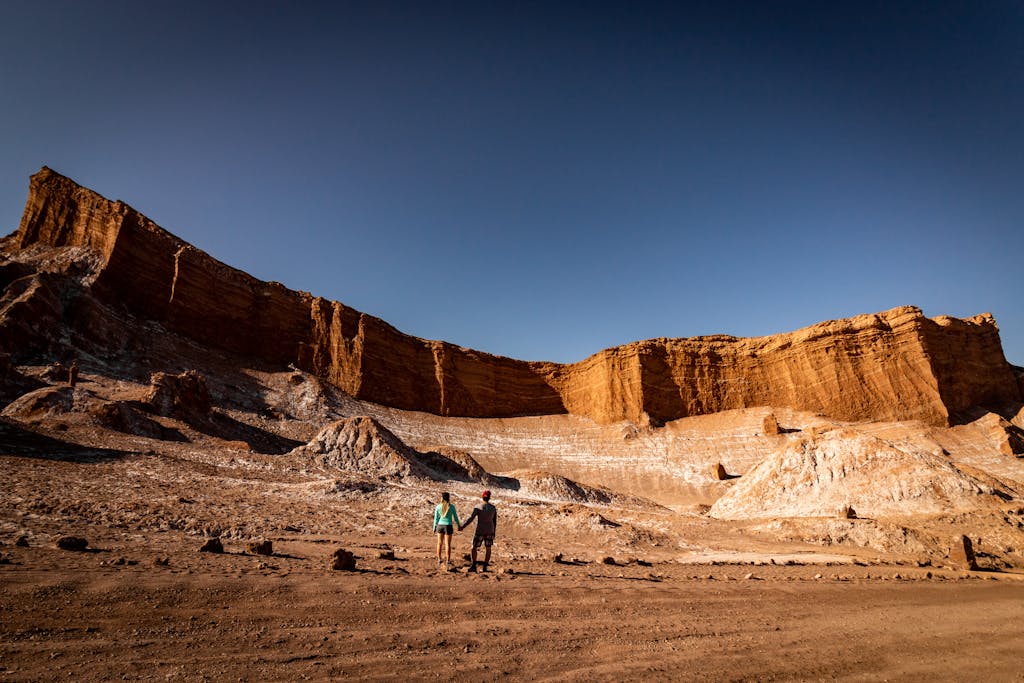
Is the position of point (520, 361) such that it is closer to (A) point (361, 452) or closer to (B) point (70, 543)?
(A) point (361, 452)

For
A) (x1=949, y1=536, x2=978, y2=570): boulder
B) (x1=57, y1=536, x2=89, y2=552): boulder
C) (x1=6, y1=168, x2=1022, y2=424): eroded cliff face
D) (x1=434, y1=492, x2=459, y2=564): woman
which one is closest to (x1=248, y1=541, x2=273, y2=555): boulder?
(x1=57, y1=536, x2=89, y2=552): boulder

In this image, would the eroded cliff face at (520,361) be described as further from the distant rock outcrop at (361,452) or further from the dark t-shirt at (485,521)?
the dark t-shirt at (485,521)

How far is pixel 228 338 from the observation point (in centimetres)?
5734

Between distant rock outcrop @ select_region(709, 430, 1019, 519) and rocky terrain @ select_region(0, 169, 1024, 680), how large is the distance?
142 millimetres

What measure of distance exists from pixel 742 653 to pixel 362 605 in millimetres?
4851

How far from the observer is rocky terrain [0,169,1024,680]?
18.9 feet

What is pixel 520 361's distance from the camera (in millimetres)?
83250

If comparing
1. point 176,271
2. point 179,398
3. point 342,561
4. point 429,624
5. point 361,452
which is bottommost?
point 429,624

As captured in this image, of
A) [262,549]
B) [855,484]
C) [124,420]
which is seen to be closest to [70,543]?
[262,549]

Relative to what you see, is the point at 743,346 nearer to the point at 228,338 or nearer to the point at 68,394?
the point at 228,338

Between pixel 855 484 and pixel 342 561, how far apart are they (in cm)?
2488

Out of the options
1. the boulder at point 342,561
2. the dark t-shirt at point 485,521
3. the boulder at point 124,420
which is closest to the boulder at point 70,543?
the boulder at point 342,561

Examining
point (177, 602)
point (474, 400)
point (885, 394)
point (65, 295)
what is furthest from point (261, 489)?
point (885, 394)

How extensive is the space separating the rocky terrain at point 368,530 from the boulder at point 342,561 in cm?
5
